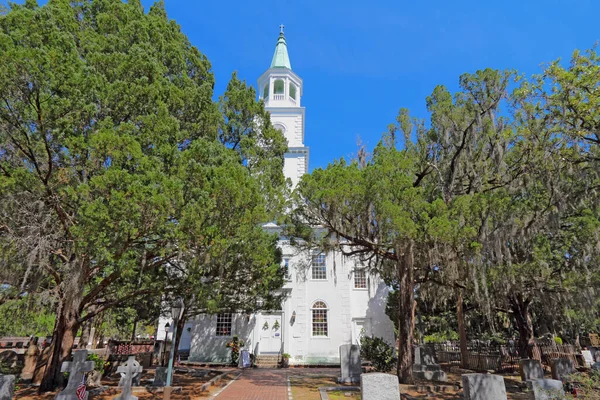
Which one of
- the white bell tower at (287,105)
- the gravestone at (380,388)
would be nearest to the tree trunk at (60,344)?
the gravestone at (380,388)

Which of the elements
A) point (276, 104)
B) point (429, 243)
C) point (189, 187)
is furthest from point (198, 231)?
point (276, 104)

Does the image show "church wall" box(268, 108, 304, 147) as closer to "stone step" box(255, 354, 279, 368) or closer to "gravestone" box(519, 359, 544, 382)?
"stone step" box(255, 354, 279, 368)

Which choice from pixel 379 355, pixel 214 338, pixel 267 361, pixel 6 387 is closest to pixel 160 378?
pixel 6 387

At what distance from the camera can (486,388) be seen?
662 centimetres

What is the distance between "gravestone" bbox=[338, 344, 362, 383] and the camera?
1194 cm

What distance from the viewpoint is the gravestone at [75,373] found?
24.3 ft

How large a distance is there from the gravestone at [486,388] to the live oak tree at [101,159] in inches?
219

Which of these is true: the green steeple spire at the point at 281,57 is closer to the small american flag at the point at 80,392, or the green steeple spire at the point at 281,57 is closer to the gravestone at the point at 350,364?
the gravestone at the point at 350,364

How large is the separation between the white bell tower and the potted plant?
10.7 m

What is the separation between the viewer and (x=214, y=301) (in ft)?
30.8

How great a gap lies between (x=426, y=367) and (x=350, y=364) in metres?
4.17

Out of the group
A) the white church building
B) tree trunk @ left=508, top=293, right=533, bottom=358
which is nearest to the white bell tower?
the white church building

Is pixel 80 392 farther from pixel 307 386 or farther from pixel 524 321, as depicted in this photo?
pixel 524 321

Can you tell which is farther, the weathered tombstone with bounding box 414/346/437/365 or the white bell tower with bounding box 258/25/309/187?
the white bell tower with bounding box 258/25/309/187
